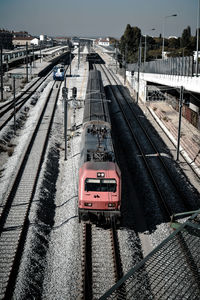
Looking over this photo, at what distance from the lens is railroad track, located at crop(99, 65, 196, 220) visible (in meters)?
17.9

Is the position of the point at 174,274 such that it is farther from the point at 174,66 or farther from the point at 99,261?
the point at 174,66

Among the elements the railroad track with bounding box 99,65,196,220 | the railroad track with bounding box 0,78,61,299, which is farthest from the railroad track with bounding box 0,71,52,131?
the railroad track with bounding box 99,65,196,220

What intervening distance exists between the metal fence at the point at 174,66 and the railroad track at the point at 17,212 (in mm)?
13903

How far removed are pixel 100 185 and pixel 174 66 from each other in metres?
22.6

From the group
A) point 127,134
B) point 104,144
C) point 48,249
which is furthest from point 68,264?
point 127,134

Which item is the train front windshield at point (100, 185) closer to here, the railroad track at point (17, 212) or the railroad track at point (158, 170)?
the railroad track at point (17, 212)

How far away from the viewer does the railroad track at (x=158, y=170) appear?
17.9 metres

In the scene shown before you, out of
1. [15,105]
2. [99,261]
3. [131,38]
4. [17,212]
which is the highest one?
[131,38]

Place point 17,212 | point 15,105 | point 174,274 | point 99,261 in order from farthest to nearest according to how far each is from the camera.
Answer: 1. point 15,105
2. point 17,212
3. point 99,261
4. point 174,274

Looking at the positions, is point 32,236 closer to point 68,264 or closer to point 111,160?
point 68,264

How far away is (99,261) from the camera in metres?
13.2

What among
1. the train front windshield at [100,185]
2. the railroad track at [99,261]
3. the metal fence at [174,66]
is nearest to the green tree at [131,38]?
the metal fence at [174,66]

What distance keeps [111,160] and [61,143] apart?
13.4 metres

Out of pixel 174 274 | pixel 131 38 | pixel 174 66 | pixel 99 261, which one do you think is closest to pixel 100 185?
pixel 99 261
